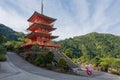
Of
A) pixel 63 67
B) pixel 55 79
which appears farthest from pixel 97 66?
pixel 55 79

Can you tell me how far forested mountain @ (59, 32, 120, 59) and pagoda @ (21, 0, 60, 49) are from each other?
22790 millimetres

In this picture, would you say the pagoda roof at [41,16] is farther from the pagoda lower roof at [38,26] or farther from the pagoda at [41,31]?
the pagoda lower roof at [38,26]

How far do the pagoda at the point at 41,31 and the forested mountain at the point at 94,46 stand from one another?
2279 cm

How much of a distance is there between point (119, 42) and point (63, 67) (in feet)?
230

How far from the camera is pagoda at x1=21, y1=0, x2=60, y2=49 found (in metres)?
33.2

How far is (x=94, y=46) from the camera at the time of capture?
7756 cm

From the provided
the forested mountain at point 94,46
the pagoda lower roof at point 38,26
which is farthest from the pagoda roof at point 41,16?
the forested mountain at point 94,46

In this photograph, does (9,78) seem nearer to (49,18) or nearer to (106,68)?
(106,68)

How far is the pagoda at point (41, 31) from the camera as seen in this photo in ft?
109

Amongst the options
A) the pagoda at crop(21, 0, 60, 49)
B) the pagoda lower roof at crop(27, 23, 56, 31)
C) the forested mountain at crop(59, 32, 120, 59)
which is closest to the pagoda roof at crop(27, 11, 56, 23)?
the pagoda at crop(21, 0, 60, 49)

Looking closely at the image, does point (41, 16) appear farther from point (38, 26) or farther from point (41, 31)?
point (41, 31)

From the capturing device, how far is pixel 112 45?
79.5 meters

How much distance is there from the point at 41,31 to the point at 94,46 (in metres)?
47.0

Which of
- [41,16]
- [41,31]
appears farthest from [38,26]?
[41,16]
